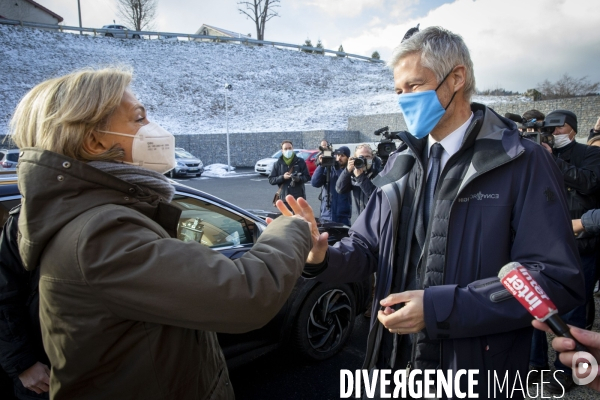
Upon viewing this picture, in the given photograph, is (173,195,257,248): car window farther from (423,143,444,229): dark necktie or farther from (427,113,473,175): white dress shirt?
(427,113,473,175): white dress shirt

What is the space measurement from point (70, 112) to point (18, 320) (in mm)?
1238

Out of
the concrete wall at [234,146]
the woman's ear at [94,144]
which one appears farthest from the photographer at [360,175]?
the concrete wall at [234,146]

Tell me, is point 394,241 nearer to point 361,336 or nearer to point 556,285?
point 556,285

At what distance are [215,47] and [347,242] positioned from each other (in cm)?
4610

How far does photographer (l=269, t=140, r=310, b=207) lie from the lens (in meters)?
6.90

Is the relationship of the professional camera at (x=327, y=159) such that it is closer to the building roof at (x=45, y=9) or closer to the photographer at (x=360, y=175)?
the photographer at (x=360, y=175)

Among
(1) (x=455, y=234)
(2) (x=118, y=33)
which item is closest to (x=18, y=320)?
(1) (x=455, y=234)

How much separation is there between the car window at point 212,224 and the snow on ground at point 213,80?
26.5m

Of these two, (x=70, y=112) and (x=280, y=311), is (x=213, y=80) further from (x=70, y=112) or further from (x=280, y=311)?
(x=70, y=112)

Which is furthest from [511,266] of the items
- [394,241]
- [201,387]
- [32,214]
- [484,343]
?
[32,214]

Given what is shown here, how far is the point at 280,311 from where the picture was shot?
10.5ft

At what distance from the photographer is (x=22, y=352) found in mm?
1894

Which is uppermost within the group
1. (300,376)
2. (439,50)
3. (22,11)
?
(22,11)

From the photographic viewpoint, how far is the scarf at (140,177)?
1277 millimetres
